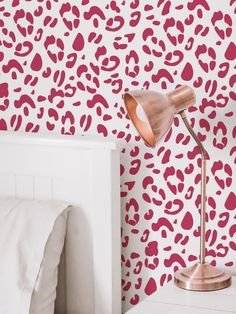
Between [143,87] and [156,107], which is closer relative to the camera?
[156,107]

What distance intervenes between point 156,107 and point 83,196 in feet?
1.78

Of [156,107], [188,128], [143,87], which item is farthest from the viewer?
[143,87]

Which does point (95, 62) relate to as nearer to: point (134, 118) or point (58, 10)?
point (58, 10)

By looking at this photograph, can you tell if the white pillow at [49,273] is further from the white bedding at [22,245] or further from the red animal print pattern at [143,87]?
the red animal print pattern at [143,87]

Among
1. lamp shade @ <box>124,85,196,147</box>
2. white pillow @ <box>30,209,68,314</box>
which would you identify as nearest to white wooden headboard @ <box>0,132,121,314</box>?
white pillow @ <box>30,209,68,314</box>

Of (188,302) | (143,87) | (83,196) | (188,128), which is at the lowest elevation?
(188,302)

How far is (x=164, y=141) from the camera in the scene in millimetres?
2162

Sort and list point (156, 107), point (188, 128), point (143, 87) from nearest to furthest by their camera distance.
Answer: point (156, 107), point (188, 128), point (143, 87)

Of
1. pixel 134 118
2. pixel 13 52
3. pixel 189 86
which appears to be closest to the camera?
pixel 134 118

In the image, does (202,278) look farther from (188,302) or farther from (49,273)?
(49,273)

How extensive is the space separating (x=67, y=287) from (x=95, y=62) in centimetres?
71

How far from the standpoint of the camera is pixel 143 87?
85.7 inches

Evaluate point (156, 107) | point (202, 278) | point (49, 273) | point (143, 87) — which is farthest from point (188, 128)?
point (49, 273)

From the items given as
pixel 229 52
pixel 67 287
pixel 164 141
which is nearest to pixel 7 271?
pixel 67 287
